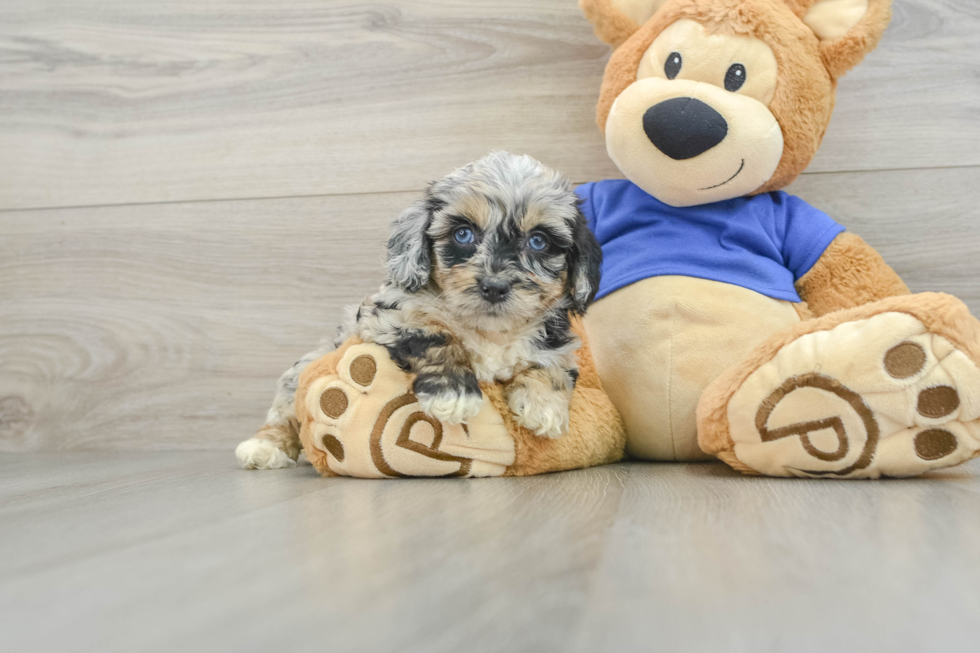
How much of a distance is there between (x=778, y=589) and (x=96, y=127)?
7.09ft

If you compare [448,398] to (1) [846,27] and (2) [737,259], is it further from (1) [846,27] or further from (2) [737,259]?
(1) [846,27]

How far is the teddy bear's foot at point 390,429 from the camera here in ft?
4.21

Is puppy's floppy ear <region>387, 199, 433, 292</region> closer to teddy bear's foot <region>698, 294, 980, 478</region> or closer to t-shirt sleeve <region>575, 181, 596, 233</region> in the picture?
t-shirt sleeve <region>575, 181, 596, 233</region>

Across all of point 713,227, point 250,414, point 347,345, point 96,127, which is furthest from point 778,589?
point 96,127

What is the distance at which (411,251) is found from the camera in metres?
1.30

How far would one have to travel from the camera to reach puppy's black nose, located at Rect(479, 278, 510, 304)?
1200mm

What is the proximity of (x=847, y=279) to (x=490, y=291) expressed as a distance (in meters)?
0.80

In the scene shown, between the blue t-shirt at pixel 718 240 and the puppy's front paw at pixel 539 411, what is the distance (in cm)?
35

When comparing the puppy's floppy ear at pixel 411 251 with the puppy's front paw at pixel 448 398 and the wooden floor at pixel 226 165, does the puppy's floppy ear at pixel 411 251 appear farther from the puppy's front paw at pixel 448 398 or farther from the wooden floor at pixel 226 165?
the wooden floor at pixel 226 165

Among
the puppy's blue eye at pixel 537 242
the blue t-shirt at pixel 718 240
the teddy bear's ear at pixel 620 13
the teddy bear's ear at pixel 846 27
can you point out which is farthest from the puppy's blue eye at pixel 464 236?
the teddy bear's ear at pixel 846 27

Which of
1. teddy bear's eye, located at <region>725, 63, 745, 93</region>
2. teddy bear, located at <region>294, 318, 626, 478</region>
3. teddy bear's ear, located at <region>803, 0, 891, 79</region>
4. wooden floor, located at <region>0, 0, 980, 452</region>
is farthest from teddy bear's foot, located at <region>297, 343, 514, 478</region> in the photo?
teddy bear's ear, located at <region>803, 0, 891, 79</region>

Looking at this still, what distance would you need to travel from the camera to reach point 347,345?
1.37 metres

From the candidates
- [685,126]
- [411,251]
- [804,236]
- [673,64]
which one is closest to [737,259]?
[804,236]

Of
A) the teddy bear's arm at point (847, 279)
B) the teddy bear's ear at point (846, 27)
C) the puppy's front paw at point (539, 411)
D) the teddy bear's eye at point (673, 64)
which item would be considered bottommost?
the puppy's front paw at point (539, 411)
